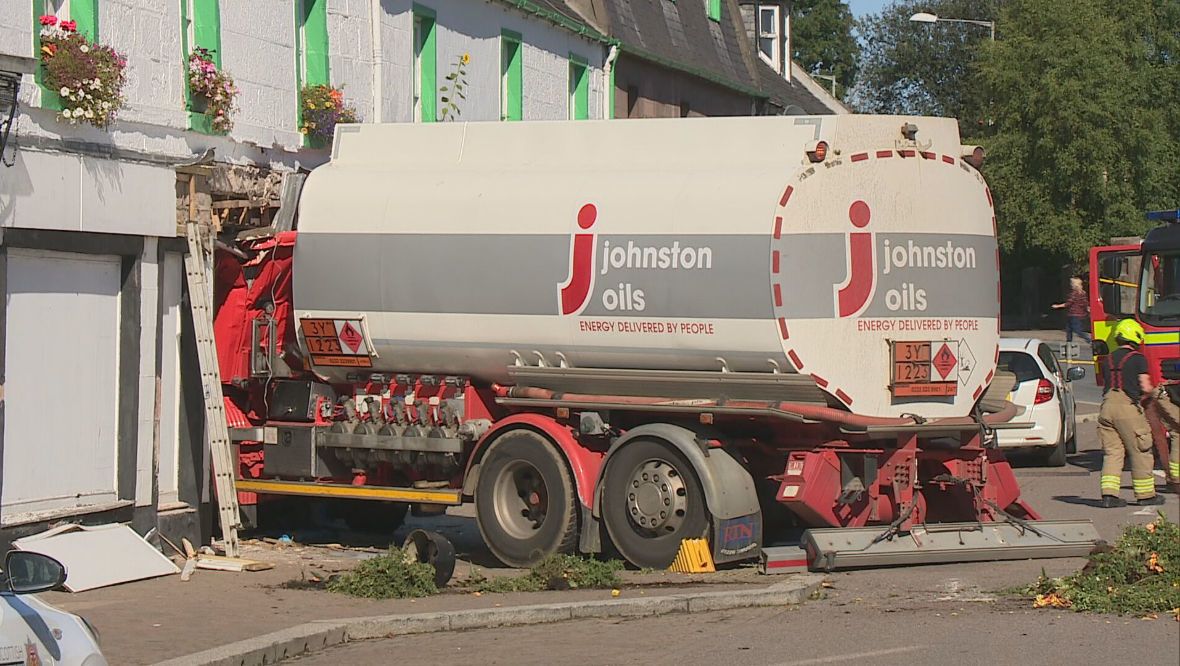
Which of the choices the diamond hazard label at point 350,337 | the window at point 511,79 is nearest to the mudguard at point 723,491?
the diamond hazard label at point 350,337

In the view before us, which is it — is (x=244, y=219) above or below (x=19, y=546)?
above

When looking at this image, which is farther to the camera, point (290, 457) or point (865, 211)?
point (290, 457)

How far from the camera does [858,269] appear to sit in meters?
13.2

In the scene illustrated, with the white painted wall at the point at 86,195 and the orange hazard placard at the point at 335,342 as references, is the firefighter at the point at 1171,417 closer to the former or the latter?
the orange hazard placard at the point at 335,342

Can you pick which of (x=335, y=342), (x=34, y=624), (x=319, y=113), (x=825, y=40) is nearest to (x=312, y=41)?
(x=319, y=113)

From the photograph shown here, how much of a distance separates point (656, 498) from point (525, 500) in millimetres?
1428

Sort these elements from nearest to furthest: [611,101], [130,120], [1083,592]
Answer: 1. [1083,592]
2. [130,120]
3. [611,101]

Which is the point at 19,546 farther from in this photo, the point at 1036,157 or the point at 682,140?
the point at 1036,157

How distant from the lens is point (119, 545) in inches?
531

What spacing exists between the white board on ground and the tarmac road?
3123mm

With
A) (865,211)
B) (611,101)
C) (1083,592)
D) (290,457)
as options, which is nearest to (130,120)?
(290,457)

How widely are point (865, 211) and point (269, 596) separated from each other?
512cm

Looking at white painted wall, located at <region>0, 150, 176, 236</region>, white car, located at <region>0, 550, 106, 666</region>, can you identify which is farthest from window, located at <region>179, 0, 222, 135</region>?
white car, located at <region>0, 550, 106, 666</region>

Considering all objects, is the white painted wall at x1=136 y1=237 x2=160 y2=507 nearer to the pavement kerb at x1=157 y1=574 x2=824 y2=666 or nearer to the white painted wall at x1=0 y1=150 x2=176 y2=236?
the white painted wall at x1=0 y1=150 x2=176 y2=236
